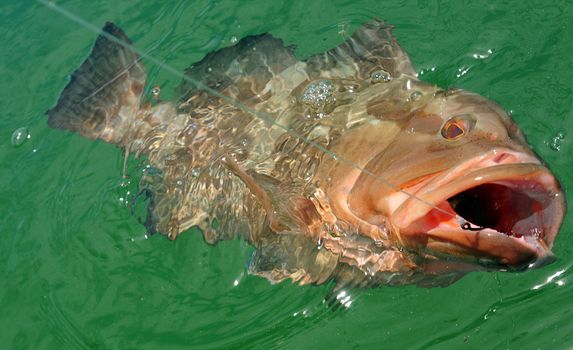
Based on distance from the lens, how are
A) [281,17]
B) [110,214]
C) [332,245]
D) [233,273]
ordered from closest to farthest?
[332,245], [233,273], [110,214], [281,17]

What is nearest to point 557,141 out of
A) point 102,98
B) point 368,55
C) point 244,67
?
point 368,55

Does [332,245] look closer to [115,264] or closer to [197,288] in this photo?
[197,288]

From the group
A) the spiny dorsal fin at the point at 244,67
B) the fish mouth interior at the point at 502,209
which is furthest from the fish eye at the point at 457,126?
the spiny dorsal fin at the point at 244,67

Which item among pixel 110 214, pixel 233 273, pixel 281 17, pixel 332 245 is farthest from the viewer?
pixel 281 17

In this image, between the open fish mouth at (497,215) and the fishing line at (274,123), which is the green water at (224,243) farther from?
the open fish mouth at (497,215)

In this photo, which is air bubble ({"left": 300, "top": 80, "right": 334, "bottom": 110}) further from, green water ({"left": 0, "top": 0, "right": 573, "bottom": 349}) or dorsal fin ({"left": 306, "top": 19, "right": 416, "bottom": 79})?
green water ({"left": 0, "top": 0, "right": 573, "bottom": 349})

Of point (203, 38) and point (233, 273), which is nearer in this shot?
point (233, 273)

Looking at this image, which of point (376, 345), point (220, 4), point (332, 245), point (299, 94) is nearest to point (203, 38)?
point (220, 4)

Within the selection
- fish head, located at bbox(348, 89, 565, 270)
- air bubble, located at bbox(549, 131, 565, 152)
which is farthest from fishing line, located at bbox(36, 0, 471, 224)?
air bubble, located at bbox(549, 131, 565, 152)
